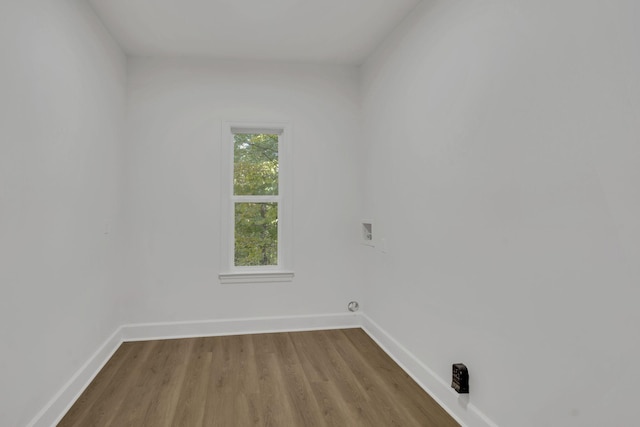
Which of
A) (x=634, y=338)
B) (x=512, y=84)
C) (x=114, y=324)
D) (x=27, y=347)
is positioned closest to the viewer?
(x=634, y=338)

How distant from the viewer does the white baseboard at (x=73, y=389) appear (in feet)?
6.58

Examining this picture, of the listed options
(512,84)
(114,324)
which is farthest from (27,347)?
(512,84)

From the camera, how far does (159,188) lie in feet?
11.6

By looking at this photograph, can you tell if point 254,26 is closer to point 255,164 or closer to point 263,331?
point 255,164

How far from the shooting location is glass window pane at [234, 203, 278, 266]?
379 centimetres

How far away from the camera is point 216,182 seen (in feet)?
12.0

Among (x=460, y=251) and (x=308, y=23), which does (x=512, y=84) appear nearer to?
(x=460, y=251)

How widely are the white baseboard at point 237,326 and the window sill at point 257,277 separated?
0.37m

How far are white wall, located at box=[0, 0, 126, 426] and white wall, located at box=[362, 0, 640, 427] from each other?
7.37 ft

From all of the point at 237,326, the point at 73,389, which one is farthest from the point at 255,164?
the point at 73,389

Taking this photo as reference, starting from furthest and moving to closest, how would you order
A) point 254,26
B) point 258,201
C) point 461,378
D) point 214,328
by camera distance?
point 258,201
point 214,328
point 254,26
point 461,378

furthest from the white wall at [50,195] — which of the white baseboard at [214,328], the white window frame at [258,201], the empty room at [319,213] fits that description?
the white window frame at [258,201]

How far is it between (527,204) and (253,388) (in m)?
2.00

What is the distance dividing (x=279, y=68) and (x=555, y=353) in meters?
3.29
